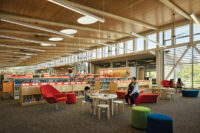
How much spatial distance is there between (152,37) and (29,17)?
1173 cm

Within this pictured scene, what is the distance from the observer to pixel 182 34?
12.3 m

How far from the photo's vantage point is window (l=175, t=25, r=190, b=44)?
39.5 feet

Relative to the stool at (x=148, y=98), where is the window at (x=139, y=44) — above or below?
above

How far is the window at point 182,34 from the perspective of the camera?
1204 centimetres

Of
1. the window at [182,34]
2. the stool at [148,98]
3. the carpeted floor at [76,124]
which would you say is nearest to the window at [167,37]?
the window at [182,34]

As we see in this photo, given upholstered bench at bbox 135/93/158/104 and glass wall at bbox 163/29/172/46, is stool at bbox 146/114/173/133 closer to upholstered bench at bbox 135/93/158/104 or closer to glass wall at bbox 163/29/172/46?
upholstered bench at bbox 135/93/158/104

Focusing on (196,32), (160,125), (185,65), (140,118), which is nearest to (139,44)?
(185,65)

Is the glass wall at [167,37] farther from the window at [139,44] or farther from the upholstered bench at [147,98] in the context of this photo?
the upholstered bench at [147,98]

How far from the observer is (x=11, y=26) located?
10.8m

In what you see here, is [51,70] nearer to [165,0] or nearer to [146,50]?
[146,50]

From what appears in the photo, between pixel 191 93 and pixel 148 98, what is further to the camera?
pixel 191 93

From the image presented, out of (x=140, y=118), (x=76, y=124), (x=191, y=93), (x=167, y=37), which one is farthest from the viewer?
(x=167, y=37)

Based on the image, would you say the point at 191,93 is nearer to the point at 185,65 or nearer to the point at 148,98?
the point at 185,65

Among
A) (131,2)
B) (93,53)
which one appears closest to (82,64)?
(93,53)
